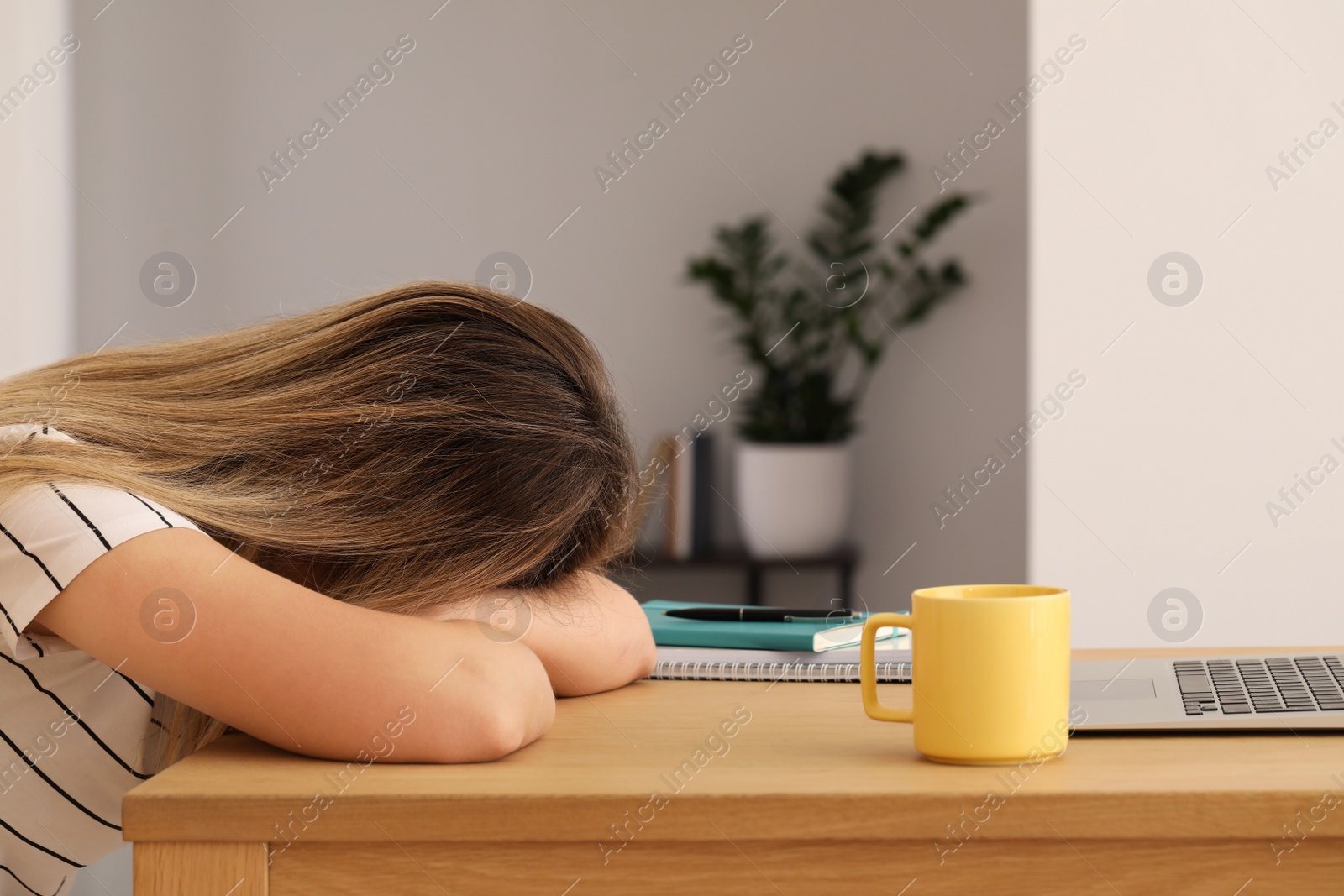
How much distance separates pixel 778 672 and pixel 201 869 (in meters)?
0.46

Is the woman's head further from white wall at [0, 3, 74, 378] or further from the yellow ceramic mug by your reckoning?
white wall at [0, 3, 74, 378]

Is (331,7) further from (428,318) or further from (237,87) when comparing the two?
(428,318)

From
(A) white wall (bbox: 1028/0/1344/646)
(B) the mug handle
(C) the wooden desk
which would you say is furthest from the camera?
(A) white wall (bbox: 1028/0/1344/646)

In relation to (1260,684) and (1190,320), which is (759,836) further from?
(1190,320)

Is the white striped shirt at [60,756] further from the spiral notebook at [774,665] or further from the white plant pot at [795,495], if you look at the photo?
the white plant pot at [795,495]

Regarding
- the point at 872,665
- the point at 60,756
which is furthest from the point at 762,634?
the point at 60,756

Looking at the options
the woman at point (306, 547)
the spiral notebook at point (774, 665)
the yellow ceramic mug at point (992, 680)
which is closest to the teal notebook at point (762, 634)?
the spiral notebook at point (774, 665)

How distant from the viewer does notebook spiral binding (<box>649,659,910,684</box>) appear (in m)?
0.84

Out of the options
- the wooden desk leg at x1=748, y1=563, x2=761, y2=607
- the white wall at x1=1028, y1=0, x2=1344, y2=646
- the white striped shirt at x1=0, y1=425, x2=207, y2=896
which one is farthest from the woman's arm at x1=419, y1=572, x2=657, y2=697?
the wooden desk leg at x1=748, y1=563, x2=761, y2=607

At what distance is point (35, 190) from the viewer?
262cm

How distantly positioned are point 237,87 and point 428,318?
271 cm

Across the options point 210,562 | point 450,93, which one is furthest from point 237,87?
point 210,562

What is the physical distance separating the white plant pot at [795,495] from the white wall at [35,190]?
1.78m

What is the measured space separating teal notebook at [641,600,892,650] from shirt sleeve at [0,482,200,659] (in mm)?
460
